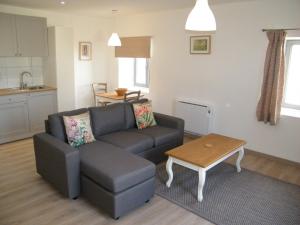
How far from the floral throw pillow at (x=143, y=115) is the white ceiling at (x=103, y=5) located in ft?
5.66

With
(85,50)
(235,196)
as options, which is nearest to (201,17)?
(235,196)

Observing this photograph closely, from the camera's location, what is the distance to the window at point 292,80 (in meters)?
3.93

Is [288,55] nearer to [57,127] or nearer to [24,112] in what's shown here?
[57,127]

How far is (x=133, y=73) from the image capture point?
6.35 meters

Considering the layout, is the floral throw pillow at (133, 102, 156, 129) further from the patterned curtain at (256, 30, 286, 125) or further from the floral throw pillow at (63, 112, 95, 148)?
the patterned curtain at (256, 30, 286, 125)

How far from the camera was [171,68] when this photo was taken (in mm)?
5270

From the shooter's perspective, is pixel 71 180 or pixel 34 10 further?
pixel 34 10

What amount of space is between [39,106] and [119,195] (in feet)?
10.2

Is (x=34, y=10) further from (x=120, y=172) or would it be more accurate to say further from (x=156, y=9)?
(x=120, y=172)

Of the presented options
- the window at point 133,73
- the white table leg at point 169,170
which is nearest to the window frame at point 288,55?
the white table leg at point 169,170

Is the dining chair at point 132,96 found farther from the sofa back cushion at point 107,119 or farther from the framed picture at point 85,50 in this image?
the framed picture at point 85,50

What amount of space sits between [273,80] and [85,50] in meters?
3.97

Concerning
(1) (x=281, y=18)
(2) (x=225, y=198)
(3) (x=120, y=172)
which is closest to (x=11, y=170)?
(3) (x=120, y=172)

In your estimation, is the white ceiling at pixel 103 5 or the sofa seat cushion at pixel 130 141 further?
the white ceiling at pixel 103 5
